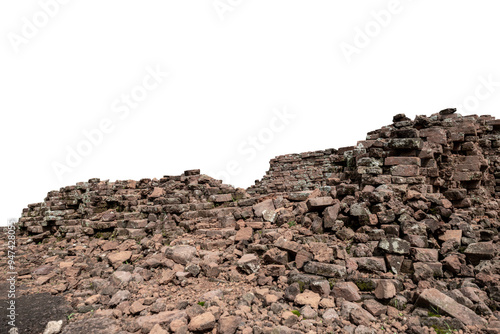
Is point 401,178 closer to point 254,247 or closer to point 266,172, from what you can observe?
point 254,247

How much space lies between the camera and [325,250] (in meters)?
4.30

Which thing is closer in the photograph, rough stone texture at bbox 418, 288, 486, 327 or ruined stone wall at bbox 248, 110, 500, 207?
rough stone texture at bbox 418, 288, 486, 327

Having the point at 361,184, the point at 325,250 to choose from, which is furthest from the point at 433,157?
the point at 325,250

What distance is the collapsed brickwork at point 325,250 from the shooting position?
3.24m

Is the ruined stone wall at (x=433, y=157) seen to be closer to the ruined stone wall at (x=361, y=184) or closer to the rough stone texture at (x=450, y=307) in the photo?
the ruined stone wall at (x=361, y=184)

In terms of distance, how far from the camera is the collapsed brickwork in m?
3.24

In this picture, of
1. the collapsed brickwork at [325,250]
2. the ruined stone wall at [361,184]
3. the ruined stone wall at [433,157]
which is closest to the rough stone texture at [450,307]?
the collapsed brickwork at [325,250]

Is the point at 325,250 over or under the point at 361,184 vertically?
under

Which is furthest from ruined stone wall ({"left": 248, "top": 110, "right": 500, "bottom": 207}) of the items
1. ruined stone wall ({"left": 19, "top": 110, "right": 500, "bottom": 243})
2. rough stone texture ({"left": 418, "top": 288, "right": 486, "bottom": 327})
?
rough stone texture ({"left": 418, "top": 288, "right": 486, "bottom": 327})

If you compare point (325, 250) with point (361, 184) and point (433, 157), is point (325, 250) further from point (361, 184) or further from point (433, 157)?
point (433, 157)

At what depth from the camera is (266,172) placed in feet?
51.7

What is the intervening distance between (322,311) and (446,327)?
141cm

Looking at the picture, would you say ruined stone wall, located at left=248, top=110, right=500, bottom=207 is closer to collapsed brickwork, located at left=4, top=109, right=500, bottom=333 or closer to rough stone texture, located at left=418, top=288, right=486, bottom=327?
collapsed brickwork, located at left=4, top=109, right=500, bottom=333

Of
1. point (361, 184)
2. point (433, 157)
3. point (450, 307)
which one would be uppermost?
point (433, 157)
